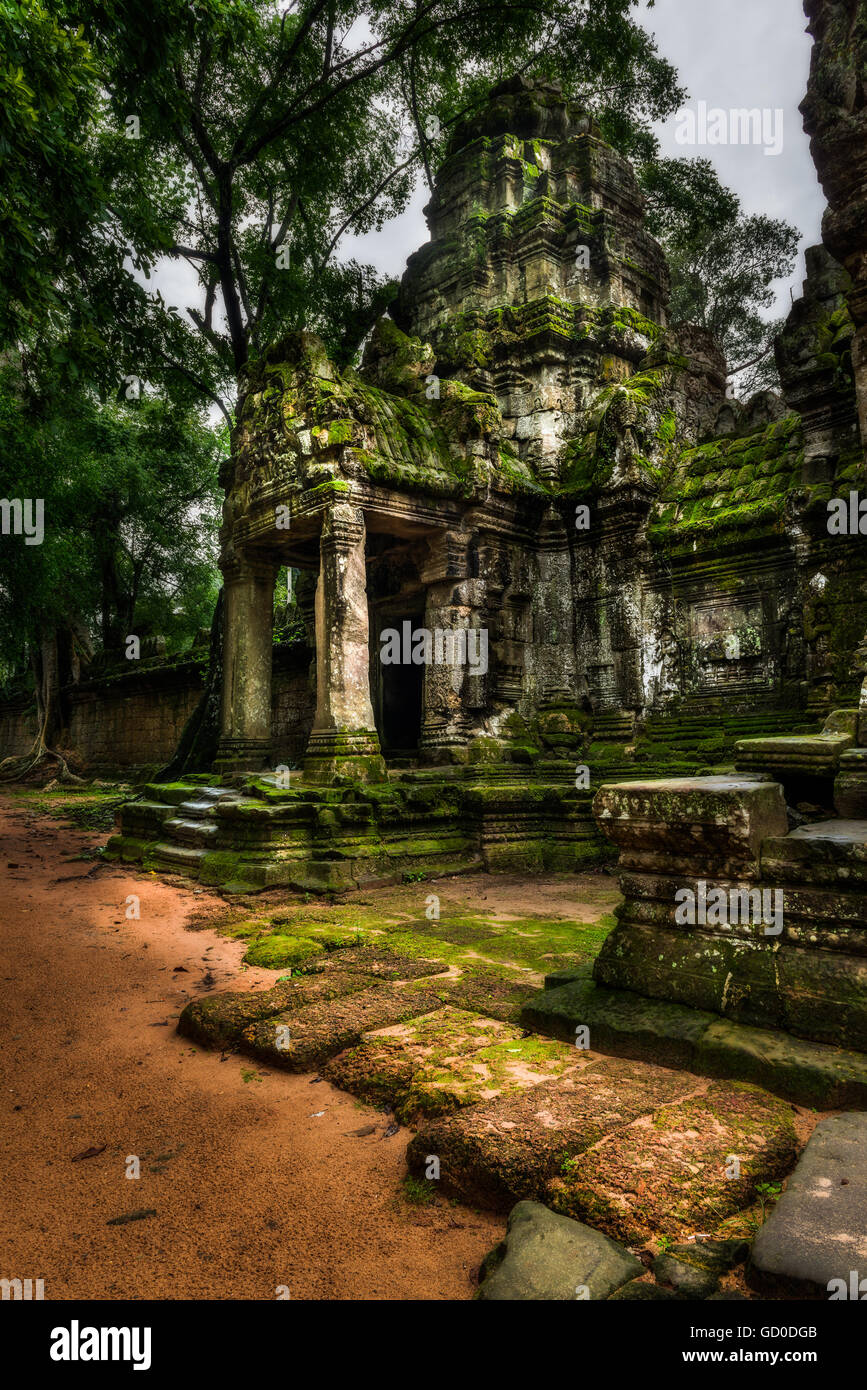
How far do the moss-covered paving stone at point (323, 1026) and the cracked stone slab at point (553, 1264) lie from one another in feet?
4.39

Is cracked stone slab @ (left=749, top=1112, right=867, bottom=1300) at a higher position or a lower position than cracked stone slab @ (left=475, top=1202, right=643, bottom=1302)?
higher

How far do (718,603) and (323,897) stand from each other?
5.22m

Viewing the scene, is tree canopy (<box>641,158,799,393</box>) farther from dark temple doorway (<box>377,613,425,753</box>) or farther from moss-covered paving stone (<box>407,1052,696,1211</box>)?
moss-covered paving stone (<box>407,1052,696,1211</box>)

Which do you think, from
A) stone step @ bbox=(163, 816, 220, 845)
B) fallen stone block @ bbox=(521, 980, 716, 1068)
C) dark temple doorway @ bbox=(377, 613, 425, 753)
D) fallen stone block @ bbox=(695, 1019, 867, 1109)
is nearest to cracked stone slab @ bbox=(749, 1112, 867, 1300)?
fallen stone block @ bbox=(695, 1019, 867, 1109)

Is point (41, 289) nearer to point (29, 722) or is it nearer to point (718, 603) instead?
point (718, 603)

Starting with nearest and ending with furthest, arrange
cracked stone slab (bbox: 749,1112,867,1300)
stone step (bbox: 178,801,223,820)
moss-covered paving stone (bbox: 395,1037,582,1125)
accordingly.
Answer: cracked stone slab (bbox: 749,1112,867,1300) < moss-covered paving stone (bbox: 395,1037,582,1125) < stone step (bbox: 178,801,223,820)

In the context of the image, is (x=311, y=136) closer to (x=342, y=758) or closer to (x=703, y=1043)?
(x=342, y=758)

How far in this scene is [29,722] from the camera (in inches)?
992

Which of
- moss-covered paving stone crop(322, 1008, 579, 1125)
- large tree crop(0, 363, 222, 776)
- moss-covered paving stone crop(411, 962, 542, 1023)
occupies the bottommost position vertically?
moss-covered paving stone crop(411, 962, 542, 1023)

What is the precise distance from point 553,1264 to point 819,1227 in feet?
1.94

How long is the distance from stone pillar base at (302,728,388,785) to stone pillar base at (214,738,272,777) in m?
1.75

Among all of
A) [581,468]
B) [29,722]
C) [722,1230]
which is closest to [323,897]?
[722,1230]

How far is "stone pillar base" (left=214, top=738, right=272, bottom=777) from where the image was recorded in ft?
30.5

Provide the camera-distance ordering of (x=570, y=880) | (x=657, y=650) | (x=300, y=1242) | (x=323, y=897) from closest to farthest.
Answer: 1. (x=300, y=1242)
2. (x=323, y=897)
3. (x=570, y=880)
4. (x=657, y=650)
